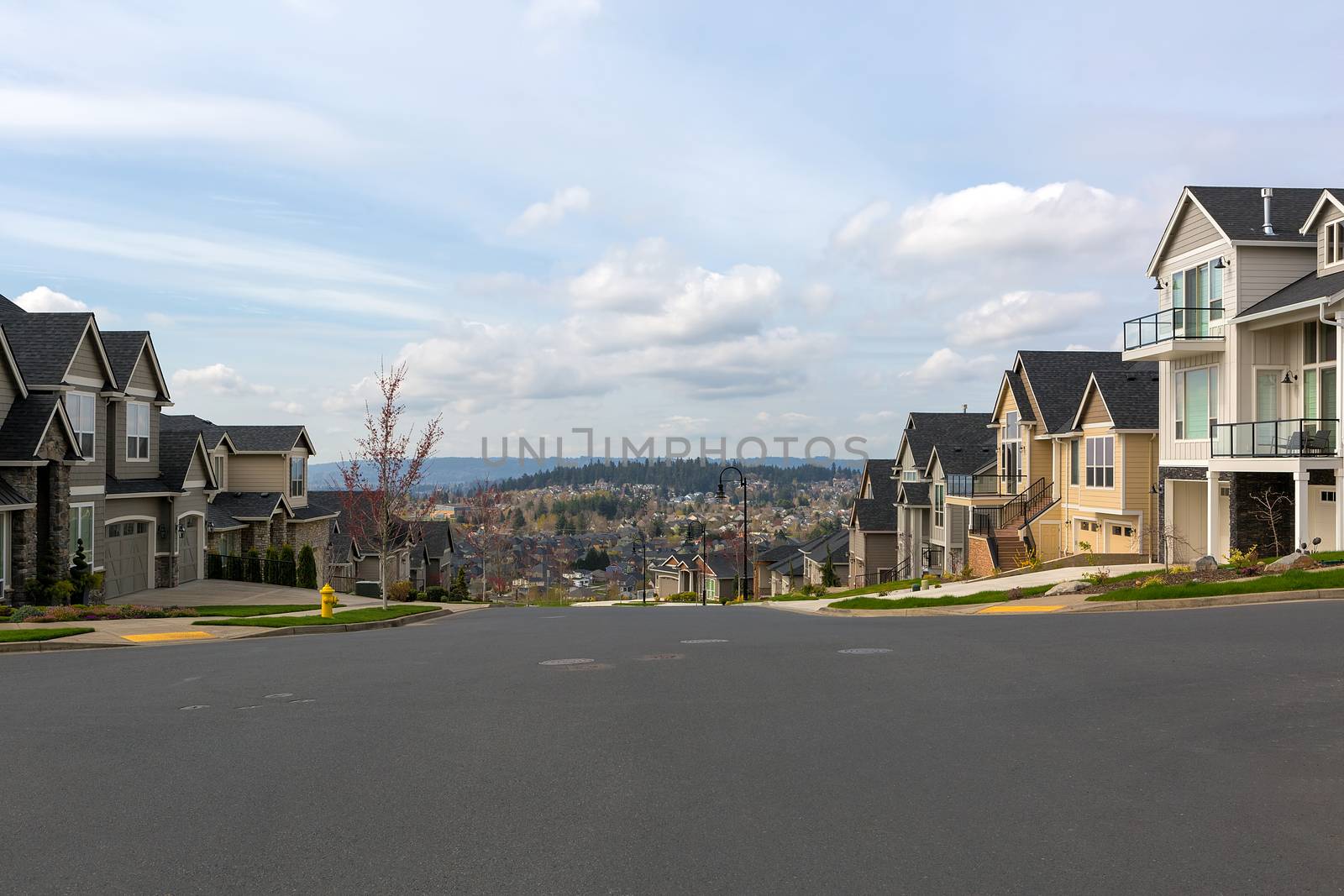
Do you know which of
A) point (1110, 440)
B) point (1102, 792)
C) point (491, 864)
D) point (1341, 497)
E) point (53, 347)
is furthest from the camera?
point (1110, 440)

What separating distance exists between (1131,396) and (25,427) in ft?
115

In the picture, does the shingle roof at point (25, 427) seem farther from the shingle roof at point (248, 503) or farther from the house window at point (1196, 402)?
the house window at point (1196, 402)

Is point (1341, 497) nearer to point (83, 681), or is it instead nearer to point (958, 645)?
point (958, 645)

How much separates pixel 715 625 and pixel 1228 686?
1254 centimetres

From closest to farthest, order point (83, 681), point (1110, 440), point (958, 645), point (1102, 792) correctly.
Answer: point (1102, 792), point (83, 681), point (958, 645), point (1110, 440)

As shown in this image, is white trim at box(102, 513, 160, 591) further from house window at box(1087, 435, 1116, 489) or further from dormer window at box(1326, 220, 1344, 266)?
dormer window at box(1326, 220, 1344, 266)

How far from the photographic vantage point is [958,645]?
15.0 metres

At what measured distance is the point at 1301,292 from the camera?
85.8ft

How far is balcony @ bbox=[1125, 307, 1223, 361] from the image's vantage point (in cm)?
2877

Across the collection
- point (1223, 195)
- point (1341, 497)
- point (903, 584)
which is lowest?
point (903, 584)

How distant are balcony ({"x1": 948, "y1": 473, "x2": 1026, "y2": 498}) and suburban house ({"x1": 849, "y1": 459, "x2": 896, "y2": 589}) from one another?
9.99m

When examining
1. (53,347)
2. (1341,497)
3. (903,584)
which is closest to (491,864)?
(1341,497)

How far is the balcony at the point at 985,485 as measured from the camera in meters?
45.6

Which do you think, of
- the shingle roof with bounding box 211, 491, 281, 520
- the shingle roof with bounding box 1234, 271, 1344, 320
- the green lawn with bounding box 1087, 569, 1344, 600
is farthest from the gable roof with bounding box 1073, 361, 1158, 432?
the shingle roof with bounding box 211, 491, 281, 520
